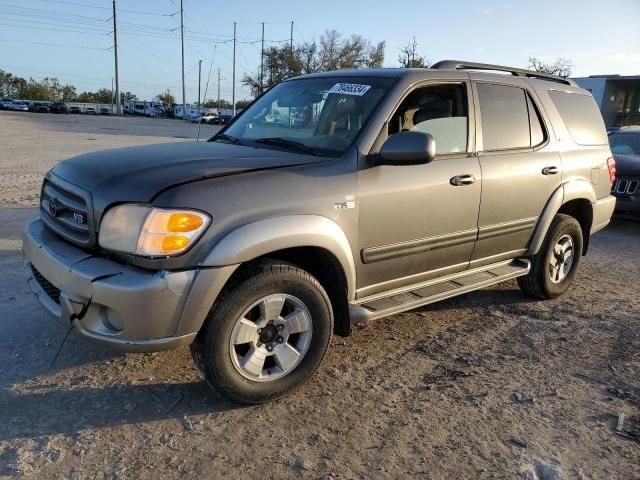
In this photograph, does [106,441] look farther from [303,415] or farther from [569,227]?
[569,227]

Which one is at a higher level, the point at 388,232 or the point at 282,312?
the point at 388,232

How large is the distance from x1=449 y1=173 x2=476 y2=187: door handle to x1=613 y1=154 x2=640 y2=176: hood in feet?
18.9

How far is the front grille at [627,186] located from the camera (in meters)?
8.18

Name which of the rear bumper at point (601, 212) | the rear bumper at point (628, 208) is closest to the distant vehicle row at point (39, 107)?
the rear bumper at point (628, 208)

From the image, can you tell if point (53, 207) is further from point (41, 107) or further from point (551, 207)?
point (41, 107)

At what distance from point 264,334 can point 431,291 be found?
1359 mm

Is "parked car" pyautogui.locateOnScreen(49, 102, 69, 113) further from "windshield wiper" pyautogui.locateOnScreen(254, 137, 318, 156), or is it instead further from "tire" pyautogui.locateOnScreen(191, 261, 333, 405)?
"tire" pyautogui.locateOnScreen(191, 261, 333, 405)

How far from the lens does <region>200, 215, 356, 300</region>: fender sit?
105 inches

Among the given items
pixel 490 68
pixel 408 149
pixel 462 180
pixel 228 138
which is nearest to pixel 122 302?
pixel 408 149

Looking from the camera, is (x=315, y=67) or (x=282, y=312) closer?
(x=282, y=312)

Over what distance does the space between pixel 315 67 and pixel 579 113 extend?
6278 cm

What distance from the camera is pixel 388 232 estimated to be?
11.1 feet

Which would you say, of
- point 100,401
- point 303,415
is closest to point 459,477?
point 303,415

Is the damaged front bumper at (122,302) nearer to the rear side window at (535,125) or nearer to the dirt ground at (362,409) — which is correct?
the dirt ground at (362,409)
